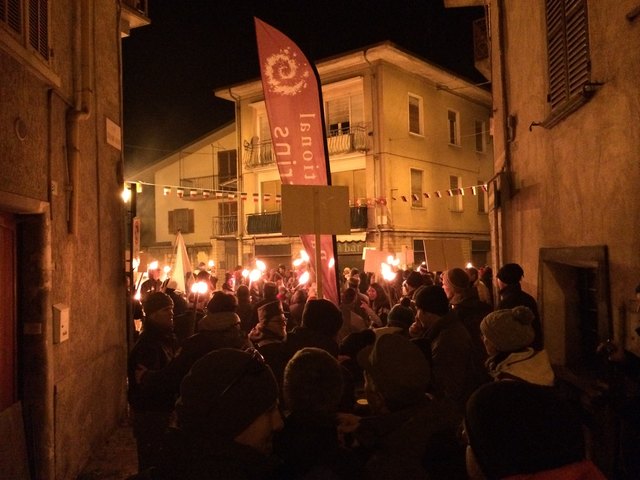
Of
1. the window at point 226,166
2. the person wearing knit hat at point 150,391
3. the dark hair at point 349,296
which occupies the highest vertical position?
the window at point 226,166

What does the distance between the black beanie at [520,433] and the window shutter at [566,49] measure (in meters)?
3.85

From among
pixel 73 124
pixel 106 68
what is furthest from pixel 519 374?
pixel 106 68

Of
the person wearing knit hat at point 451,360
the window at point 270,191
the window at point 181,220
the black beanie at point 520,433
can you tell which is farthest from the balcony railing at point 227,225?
the black beanie at point 520,433

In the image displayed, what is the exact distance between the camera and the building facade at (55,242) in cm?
492

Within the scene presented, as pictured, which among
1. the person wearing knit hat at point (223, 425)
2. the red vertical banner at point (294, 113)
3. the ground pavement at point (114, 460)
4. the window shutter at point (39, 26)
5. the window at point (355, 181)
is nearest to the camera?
the person wearing knit hat at point (223, 425)

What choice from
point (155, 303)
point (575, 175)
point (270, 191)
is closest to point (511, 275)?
point (575, 175)

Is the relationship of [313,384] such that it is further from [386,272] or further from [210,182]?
[210,182]

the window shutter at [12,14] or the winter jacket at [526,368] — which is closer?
the winter jacket at [526,368]

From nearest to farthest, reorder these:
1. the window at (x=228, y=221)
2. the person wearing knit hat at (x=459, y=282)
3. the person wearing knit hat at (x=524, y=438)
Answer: the person wearing knit hat at (x=524, y=438), the person wearing knit hat at (x=459, y=282), the window at (x=228, y=221)

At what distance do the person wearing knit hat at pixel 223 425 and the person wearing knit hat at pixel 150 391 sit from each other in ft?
5.61

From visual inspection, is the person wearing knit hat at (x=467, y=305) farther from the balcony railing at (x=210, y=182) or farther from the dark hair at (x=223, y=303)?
the balcony railing at (x=210, y=182)

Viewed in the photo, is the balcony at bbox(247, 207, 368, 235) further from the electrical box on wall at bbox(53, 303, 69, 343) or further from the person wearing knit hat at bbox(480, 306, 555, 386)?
the person wearing knit hat at bbox(480, 306, 555, 386)

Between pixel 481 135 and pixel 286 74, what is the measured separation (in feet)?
86.6

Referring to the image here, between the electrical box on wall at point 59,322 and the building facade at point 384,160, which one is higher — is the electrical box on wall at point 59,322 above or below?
below
